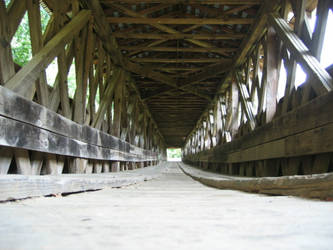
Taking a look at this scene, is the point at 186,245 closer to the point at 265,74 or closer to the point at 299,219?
the point at 299,219

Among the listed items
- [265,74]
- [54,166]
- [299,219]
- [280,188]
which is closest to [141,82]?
[265,74]

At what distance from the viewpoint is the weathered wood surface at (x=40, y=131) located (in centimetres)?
240

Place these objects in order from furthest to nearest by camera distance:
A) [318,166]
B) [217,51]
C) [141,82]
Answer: [141,82]
[217,51]
[318,166]

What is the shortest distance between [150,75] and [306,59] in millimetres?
5491

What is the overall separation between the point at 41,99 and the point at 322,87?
3196 mm

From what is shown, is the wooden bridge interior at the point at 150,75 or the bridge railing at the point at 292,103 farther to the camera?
the bridge railing at the point at 292,103

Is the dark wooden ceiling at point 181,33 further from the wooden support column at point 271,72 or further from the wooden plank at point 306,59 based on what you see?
the wooden plank at point 306,59

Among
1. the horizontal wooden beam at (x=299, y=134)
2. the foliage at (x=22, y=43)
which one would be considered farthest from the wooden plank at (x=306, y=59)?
the foliage at (x=22, y=43)

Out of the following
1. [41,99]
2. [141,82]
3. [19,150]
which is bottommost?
[19,150]

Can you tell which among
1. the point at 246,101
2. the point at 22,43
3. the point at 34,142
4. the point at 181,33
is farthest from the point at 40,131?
the point at 22,43

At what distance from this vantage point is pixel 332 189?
149cm

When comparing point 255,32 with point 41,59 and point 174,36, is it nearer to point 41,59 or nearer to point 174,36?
point 174,36

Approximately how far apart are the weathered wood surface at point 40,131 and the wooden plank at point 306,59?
3.02 metres

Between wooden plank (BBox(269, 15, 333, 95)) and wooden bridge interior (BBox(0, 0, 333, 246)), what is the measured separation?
0.01 metres
